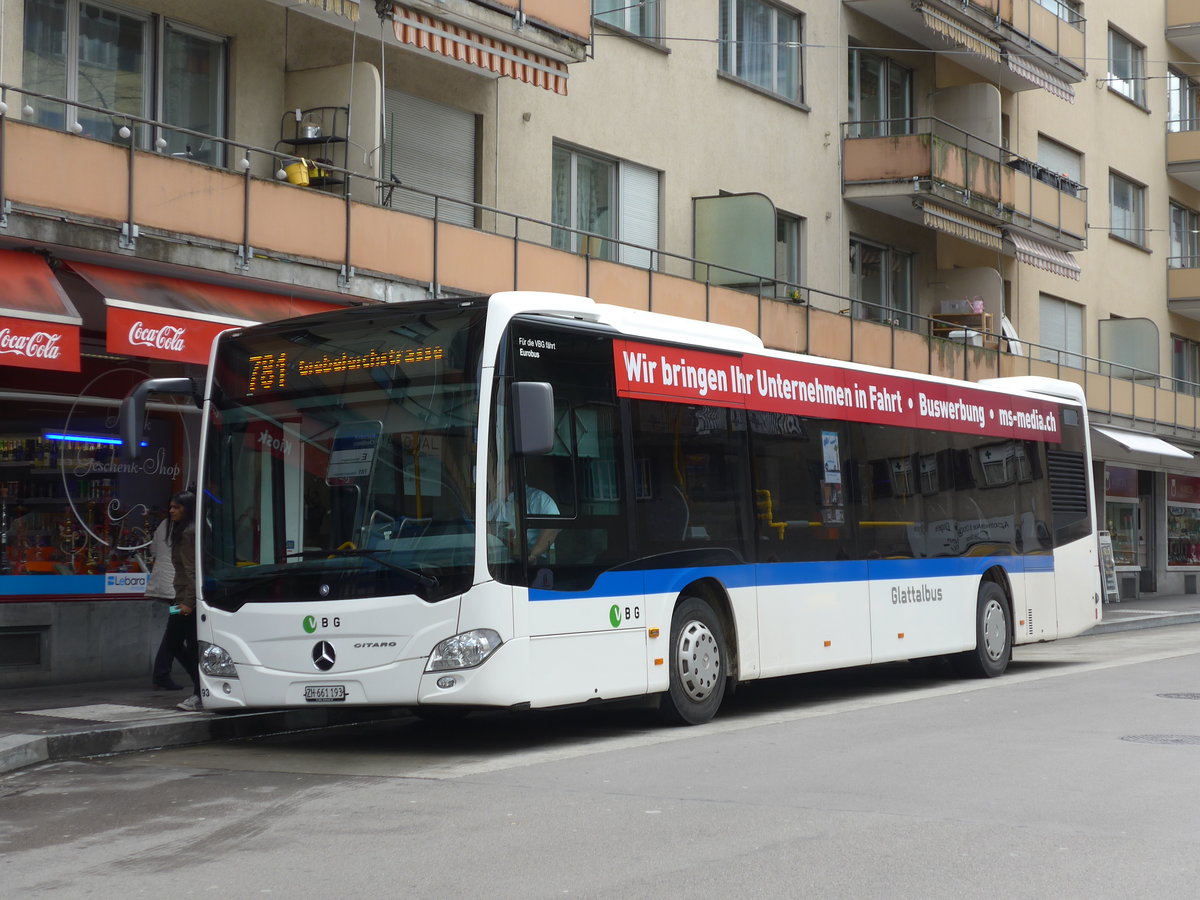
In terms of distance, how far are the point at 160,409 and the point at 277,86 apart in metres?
3.91

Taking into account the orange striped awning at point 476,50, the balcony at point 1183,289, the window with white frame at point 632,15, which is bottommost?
the orange striped awning at point 476,50

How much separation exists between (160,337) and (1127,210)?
3053cm

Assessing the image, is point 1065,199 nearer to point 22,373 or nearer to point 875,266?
point 875,266

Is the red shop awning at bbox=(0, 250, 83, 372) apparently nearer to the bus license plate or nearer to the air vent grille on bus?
the bus license plate

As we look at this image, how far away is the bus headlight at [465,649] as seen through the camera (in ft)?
32.9

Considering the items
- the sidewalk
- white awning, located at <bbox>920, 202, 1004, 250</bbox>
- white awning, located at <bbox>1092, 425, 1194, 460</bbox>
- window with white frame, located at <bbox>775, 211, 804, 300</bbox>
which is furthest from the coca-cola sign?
white awning, located at <bbox>1092, 425, 1194, 460</bbox>

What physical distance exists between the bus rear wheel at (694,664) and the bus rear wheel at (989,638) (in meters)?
4.96

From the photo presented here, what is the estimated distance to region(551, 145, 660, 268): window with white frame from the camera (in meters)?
21.4

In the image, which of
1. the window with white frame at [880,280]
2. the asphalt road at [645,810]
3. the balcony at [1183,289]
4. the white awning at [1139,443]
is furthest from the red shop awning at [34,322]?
the balcony at [1183,289]

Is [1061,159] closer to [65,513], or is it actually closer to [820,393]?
[820,393]

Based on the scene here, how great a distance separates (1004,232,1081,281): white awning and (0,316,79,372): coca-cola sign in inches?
822

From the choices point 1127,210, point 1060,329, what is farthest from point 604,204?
point 1127,210

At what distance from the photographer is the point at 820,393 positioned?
13945 mm

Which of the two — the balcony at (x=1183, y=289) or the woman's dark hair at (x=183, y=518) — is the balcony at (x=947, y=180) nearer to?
the balcony at (x=1183, y=289)
